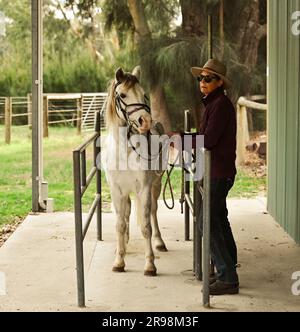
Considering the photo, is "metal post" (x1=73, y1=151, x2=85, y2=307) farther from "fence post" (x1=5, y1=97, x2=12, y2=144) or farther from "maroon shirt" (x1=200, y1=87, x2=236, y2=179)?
"fence post" (x1=5, y1=97, x2=12, y2=144)

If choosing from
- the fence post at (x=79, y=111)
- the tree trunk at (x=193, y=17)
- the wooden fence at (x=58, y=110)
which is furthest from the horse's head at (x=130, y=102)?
the fence post at (x=79, y=111)

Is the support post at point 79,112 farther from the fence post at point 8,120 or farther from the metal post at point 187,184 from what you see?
the metal post at point 187,184

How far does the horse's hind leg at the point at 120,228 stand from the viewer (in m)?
4.33

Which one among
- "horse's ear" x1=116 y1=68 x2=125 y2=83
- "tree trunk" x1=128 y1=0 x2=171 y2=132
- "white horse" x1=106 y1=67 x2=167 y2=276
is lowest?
"white horse" x1=106 y1=67 x2=167 y2=276

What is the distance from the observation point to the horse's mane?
13.5ft

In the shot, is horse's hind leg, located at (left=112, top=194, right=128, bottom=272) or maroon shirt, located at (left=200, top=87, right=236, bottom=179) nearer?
maroon shirt, located at (left=200, top=87, right=236, bottom=179)

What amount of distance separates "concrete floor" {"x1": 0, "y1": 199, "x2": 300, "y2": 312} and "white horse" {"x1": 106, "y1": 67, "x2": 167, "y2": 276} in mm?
248

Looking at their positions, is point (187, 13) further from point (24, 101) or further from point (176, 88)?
point (24, 101)

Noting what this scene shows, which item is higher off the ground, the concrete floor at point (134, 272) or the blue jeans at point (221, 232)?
the blue jeans at point (221, 232)

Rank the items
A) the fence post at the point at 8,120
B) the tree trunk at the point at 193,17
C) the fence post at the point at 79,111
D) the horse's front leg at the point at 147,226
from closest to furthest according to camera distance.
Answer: the horse's front leg at the point at 147,226
the tree trunk at the point at 193,17
the fence post at the point at 8,120
the fence post at the point at 79,111

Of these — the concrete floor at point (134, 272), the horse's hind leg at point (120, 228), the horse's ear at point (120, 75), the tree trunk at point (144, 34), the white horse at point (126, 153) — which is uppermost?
the tree trunk at point (144, 34)

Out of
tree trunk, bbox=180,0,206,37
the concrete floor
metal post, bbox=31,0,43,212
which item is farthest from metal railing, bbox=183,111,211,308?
tree trunk, bbox=180,0,206,37

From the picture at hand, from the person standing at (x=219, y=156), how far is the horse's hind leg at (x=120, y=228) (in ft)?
2.38
